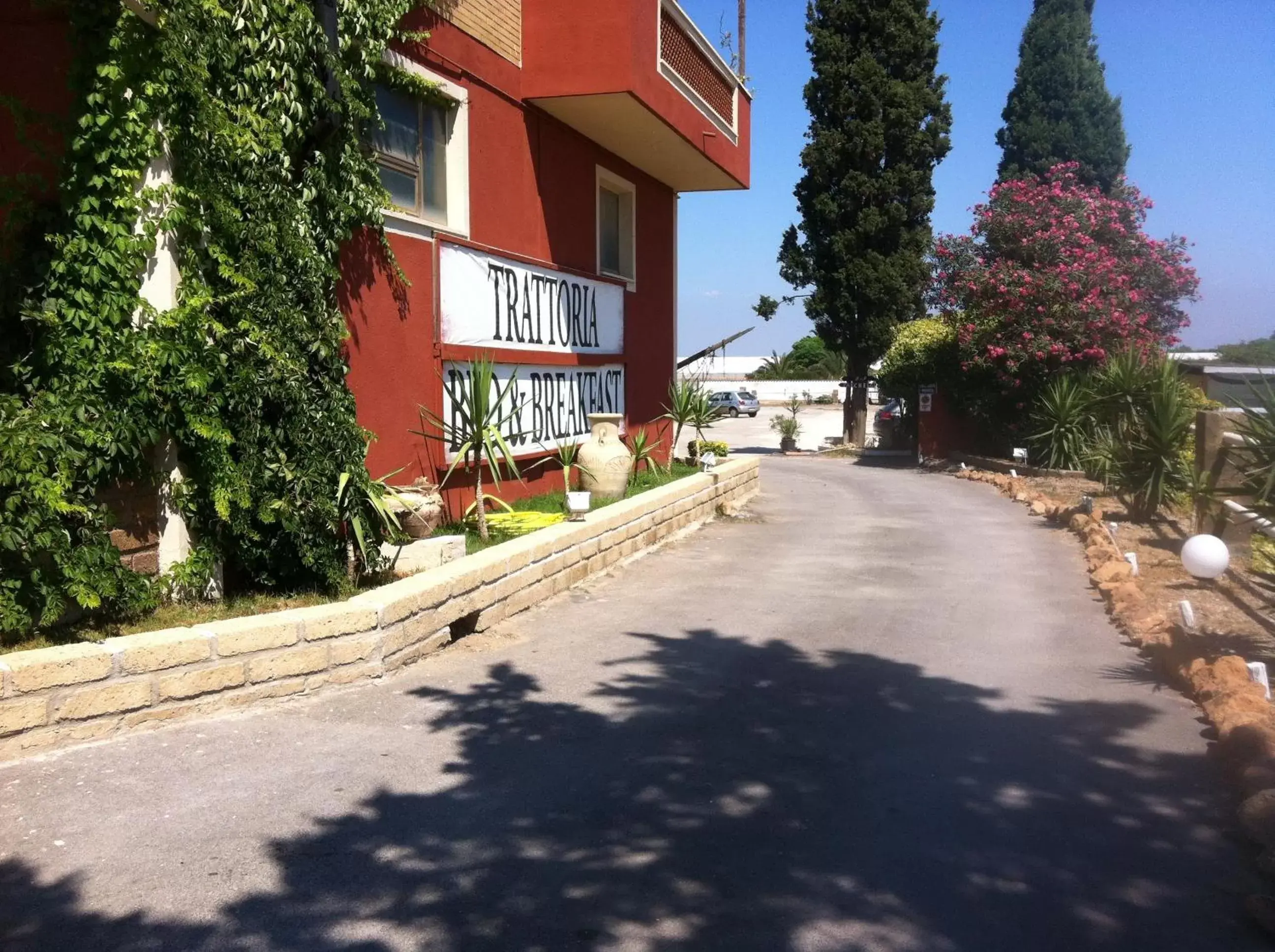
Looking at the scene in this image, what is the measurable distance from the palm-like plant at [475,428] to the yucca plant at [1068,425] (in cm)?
1366

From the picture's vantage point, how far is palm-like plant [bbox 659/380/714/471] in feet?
52.2

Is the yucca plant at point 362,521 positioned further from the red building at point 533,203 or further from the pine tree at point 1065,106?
the pine tree at point 1065,106

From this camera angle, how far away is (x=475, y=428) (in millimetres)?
9195

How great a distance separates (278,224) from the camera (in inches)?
273

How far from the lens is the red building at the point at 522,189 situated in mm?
9086

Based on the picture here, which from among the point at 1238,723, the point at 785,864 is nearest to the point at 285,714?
the point at 785,864

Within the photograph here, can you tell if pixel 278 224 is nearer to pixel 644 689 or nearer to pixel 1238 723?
pixel 644 689

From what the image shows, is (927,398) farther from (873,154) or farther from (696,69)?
(696,69)

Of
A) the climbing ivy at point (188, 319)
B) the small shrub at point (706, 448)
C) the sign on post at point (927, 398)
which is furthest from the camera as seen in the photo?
the sign on post at point (927, 398)

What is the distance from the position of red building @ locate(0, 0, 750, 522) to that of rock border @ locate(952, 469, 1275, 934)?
593 cm

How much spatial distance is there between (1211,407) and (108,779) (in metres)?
16.9

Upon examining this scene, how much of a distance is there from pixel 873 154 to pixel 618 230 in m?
15.5

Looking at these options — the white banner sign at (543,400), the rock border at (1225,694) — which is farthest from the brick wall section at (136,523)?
the rock border at (1225,694)

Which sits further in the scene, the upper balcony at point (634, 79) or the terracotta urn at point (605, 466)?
the terracotta urn at point (605, 466)
